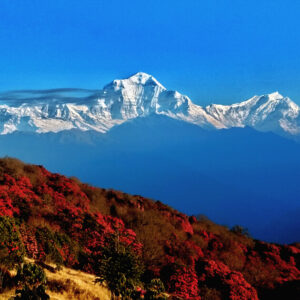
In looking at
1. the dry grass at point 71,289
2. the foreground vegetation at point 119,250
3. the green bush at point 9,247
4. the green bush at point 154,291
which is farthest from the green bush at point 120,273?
the green bush at point 9,247

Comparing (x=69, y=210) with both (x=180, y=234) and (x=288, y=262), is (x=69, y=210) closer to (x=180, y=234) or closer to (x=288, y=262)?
(x=180, y=234)

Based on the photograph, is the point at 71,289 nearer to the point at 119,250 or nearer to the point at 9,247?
the point at 119,250

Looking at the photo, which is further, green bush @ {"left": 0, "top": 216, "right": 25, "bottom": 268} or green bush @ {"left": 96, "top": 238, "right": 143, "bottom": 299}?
green bush @ {"left": 0, "top": 216, "right": 25, "bottom": 268}

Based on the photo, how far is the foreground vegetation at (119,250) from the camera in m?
11.9

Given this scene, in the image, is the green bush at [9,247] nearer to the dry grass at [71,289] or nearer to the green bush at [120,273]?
the dry grass at [71,289]

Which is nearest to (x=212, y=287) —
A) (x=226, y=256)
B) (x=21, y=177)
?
(x=226, y=256)

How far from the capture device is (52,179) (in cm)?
3097

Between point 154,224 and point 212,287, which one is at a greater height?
point 154,224

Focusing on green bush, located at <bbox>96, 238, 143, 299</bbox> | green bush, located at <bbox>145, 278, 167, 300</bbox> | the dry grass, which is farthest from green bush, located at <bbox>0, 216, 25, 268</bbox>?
green bush, located at <bbox>145, 278, 167, 300</bbox>

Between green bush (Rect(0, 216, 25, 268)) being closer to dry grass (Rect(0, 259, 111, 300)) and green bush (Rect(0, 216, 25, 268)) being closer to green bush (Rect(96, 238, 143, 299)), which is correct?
dry grass (Rect(0, 259, 111, 300))

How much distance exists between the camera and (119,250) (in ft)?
41.1

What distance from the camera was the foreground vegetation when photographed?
1186 centimetres

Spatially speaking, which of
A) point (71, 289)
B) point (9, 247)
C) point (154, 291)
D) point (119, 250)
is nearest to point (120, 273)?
point (119, 250)

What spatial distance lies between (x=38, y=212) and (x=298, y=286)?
68.6ft
